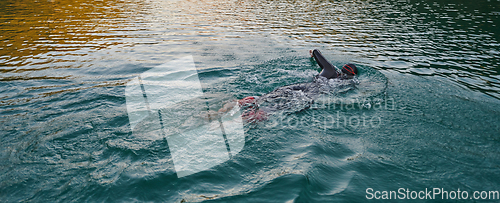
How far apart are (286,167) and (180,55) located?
29.6 feet

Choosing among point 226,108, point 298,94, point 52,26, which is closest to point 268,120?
point 226,108

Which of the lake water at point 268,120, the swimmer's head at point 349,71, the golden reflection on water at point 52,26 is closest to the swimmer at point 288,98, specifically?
the swimmer's head at point 349,71

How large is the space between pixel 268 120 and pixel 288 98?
1076 millimetres

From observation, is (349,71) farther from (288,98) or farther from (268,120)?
(268,120)

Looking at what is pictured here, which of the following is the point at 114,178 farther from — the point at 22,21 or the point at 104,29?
the point at 22,21

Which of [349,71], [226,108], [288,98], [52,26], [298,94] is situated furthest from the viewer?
[52,26]

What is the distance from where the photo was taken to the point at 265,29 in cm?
1712

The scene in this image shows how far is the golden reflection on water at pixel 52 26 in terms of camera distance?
1213cm

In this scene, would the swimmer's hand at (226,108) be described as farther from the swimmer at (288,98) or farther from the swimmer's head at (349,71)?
the swimmer's head at (349,71)

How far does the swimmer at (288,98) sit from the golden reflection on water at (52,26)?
9.13 m

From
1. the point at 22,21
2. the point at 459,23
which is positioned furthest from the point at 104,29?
the point at 459,23

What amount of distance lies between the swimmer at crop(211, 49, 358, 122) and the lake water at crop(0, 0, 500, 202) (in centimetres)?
28

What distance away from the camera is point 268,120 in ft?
20.0

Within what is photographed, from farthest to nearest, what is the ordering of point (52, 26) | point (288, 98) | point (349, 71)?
point (52, 26), point (349, 71), point (288, 98)
